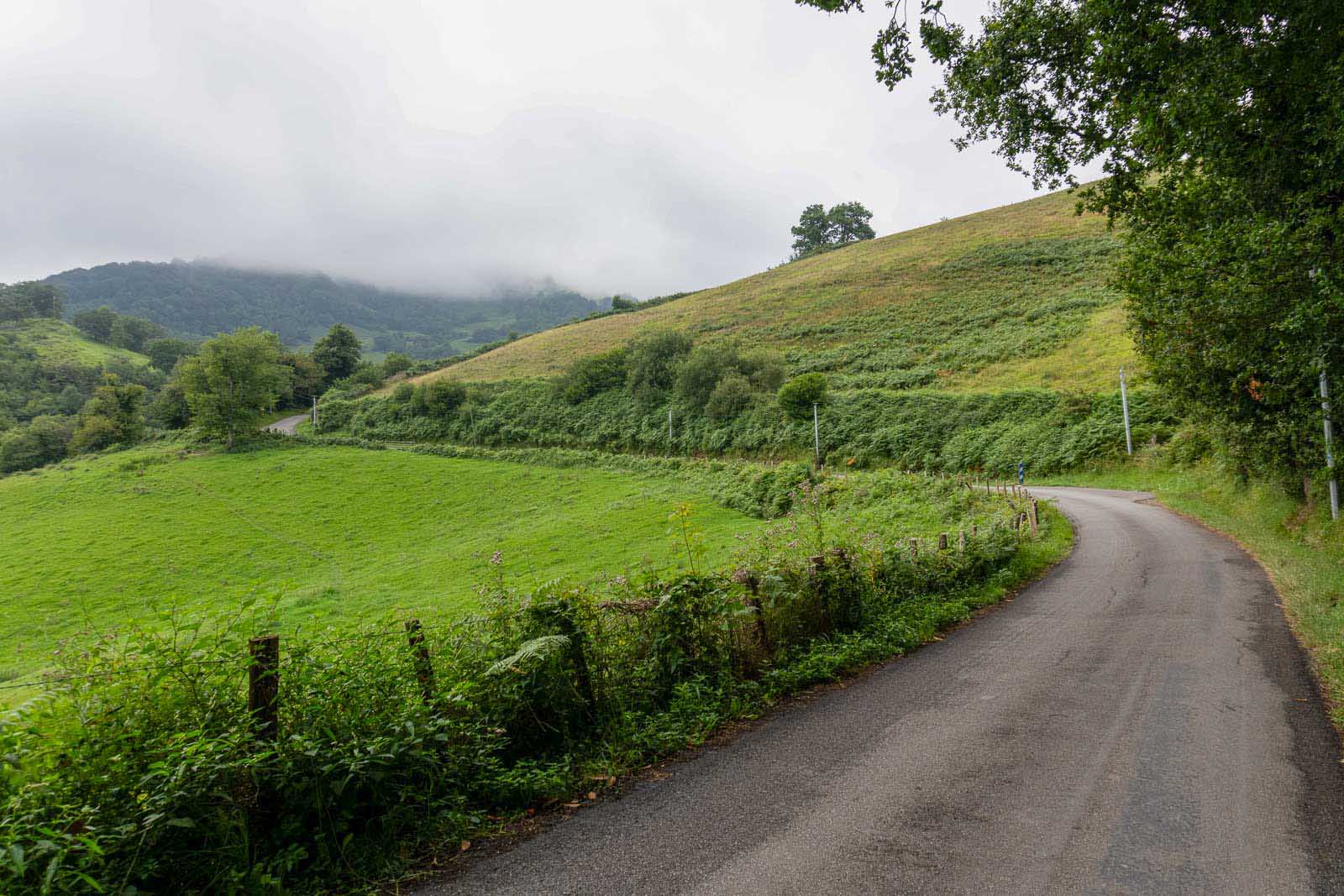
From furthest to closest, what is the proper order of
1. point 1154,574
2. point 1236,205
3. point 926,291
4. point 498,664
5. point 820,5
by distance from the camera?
point 926,291 < point 1154,574 < point 1236,205 < point 820,5 < point 498,664

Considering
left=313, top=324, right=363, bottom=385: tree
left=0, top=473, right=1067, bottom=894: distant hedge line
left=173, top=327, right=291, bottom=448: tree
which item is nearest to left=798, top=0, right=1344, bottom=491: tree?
left=0, top=473, right=1067, bottom=894: distant hedge line

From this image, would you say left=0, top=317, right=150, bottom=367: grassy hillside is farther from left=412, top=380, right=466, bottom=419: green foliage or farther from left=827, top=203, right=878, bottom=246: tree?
left=827, top=203, right=878, bottom=246: tree

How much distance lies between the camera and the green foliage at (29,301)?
141 metres

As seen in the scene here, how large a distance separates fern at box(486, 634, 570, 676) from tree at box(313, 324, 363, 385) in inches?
3705

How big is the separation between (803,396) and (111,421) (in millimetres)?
65333

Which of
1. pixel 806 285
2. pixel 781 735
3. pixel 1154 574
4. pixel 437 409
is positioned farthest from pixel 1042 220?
pixel 781 735

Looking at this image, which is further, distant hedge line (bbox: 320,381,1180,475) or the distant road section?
the distant road section

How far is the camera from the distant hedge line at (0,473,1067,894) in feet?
10.7

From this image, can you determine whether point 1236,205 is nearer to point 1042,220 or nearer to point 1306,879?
point 1306,879

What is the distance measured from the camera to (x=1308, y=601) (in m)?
9.95

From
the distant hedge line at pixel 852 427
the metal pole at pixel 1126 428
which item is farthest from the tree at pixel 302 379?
the metal pole at pixel 1126 428

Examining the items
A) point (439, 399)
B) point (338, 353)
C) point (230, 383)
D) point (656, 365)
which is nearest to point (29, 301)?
point (338, 353)

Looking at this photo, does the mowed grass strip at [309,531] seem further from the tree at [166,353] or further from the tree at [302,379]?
the tree at [166,353]

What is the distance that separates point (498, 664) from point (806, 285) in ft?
282
